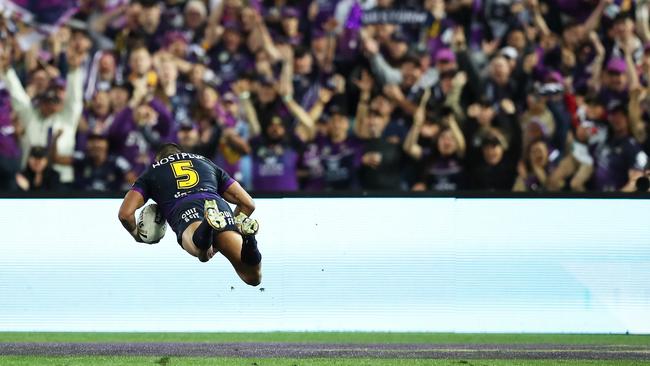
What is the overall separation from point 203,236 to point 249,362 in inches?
44.1

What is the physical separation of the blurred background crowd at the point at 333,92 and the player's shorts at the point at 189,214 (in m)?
3.48

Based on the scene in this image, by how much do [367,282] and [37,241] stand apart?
3.57 meters

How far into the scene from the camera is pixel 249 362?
7.95 m

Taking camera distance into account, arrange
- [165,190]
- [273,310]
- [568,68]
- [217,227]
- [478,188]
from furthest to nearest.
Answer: [568,68]
[478,188]
[273,310]
[165,190]
[217,227]

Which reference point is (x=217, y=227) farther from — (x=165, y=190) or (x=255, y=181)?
(x=255, y=181)

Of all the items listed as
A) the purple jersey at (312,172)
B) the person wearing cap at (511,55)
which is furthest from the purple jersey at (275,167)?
the person wearing cap at (511,55)

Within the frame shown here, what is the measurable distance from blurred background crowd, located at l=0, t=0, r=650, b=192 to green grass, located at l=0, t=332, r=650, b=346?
2.26 meters

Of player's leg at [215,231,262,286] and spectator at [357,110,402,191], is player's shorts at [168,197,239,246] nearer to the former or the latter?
player's leg at [215,231,262,286]

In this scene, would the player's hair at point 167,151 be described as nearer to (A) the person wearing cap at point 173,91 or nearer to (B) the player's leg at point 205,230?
(B) the player's leg at point 205,230

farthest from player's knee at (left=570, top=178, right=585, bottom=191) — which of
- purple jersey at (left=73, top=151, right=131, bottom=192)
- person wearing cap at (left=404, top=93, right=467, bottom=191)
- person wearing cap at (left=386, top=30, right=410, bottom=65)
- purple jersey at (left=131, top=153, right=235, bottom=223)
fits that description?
purple jersey at (left=73, top=151, right=131, bottom=192)

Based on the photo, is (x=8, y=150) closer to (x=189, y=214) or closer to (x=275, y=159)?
(x=275, y=159)

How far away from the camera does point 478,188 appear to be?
12.1 meters

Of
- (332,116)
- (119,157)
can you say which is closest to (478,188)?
(332,116)

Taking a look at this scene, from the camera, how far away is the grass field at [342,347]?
8.04m
